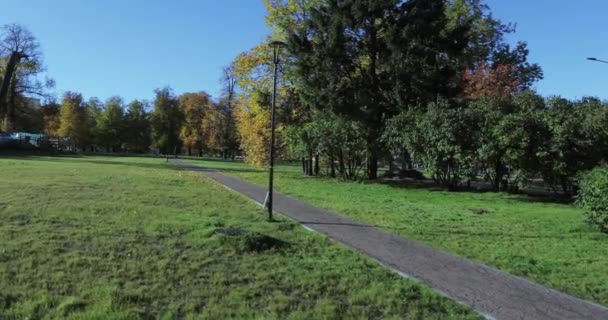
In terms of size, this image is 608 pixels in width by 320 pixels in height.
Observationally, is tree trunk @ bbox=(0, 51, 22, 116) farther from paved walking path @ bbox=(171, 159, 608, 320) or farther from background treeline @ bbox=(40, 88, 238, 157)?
paved walking path @ bbox=(171, 159, 608, 320)

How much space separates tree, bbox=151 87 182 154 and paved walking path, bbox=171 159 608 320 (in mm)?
86312

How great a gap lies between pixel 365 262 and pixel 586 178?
7.00 m

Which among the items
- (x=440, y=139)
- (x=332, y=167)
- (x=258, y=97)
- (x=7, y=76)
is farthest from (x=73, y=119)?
(x=440, y=139)

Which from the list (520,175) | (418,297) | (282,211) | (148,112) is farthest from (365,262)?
(148,112)

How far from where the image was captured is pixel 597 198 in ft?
35.7

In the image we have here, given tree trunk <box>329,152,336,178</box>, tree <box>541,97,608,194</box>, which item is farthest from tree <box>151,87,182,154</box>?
tree <box>541,97,608,194</box>

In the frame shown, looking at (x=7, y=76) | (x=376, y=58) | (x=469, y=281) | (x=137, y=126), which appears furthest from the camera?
(x=137, y=126)

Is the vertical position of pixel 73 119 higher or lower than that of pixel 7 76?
lower

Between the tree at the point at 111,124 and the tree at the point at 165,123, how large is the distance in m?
→ 5.95

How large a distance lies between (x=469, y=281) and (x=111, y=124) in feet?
309

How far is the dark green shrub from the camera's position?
10.6 m

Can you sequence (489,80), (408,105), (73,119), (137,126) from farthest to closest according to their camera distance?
1. (137,126)
2. (73,119)
3. (489,80)
4. (408,105)

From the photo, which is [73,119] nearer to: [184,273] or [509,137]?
[509,137]

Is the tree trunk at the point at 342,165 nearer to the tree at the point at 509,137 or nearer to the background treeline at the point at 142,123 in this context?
the tree at the point at 509,137
